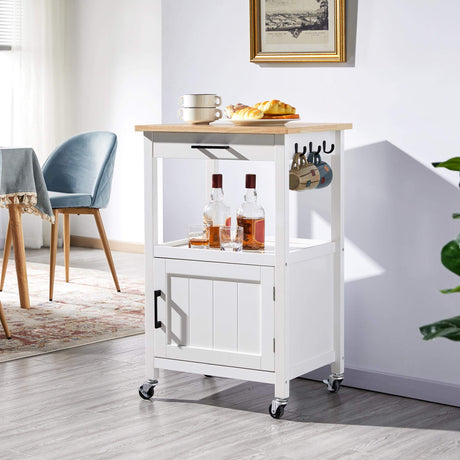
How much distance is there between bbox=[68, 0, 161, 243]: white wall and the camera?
5828 millimetres

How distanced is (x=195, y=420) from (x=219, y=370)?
0.56 feet

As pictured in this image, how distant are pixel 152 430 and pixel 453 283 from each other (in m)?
0.97

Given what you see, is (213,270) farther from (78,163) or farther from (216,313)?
(78,163)

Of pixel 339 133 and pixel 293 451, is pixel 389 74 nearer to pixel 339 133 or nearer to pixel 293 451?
pixel 339 133

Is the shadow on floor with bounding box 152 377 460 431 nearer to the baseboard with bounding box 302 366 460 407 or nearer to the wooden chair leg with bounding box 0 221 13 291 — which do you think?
the baseboard with bounding box 302 366 460 407

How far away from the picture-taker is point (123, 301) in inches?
177

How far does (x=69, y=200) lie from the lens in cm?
459

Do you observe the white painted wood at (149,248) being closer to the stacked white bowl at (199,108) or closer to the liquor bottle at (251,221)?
the stacked white bowl at (199,108)

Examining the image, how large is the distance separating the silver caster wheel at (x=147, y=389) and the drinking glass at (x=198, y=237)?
431 mm


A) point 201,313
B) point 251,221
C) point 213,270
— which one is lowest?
point 201,313

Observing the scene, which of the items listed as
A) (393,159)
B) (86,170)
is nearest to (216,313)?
(393,159)

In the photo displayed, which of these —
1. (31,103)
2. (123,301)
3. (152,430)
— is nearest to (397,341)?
(152,430)

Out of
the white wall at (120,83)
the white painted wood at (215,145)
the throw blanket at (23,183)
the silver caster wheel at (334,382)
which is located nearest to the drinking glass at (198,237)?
the white painted wood at (215,145)

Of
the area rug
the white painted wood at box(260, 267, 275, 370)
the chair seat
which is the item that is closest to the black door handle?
the white painted wood at box(260, 267, 275, 370)
